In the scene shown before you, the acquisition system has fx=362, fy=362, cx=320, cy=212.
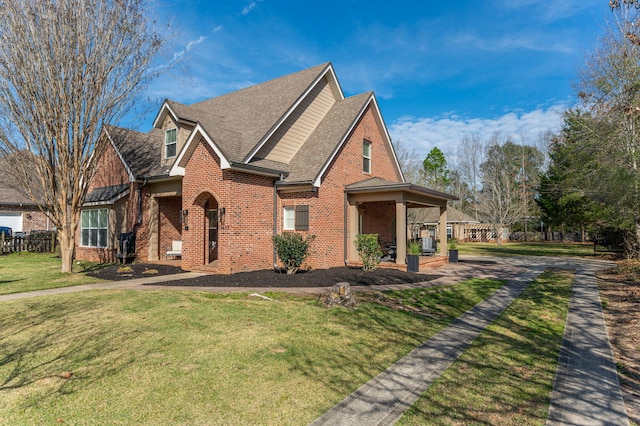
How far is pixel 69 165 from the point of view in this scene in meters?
12.4

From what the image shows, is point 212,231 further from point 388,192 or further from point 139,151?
Answer: point 388,192

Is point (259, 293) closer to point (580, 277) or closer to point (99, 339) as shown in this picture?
point (99, 339)

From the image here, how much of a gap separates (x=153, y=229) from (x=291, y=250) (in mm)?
8041

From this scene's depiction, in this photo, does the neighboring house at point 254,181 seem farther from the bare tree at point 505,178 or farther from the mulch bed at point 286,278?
the bare tree at point 505,178

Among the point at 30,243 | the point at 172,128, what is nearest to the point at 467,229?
the point at 172,128

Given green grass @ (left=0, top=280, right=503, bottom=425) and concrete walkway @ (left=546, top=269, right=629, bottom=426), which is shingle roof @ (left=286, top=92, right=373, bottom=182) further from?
concrete walkway @ (left=546, top=269, right=629, bottom=426)

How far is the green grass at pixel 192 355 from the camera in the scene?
3.69m

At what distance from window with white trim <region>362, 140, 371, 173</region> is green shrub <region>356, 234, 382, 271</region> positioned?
5.09 metres

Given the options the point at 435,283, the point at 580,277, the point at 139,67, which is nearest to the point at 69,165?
the point at 139,67

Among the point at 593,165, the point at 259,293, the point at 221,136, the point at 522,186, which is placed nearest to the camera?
the point at 259,293

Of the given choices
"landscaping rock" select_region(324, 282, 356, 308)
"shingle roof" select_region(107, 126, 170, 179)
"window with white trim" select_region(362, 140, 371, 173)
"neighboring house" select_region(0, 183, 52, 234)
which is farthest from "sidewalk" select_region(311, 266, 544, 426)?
"neighboring house" select_region(0, 183, 52, 234)

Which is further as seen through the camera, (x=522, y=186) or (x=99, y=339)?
(x=522, y=186)

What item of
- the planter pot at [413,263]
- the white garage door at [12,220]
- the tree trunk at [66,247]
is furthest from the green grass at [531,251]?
the white garage door at [12,220]

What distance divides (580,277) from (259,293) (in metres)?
12.0
